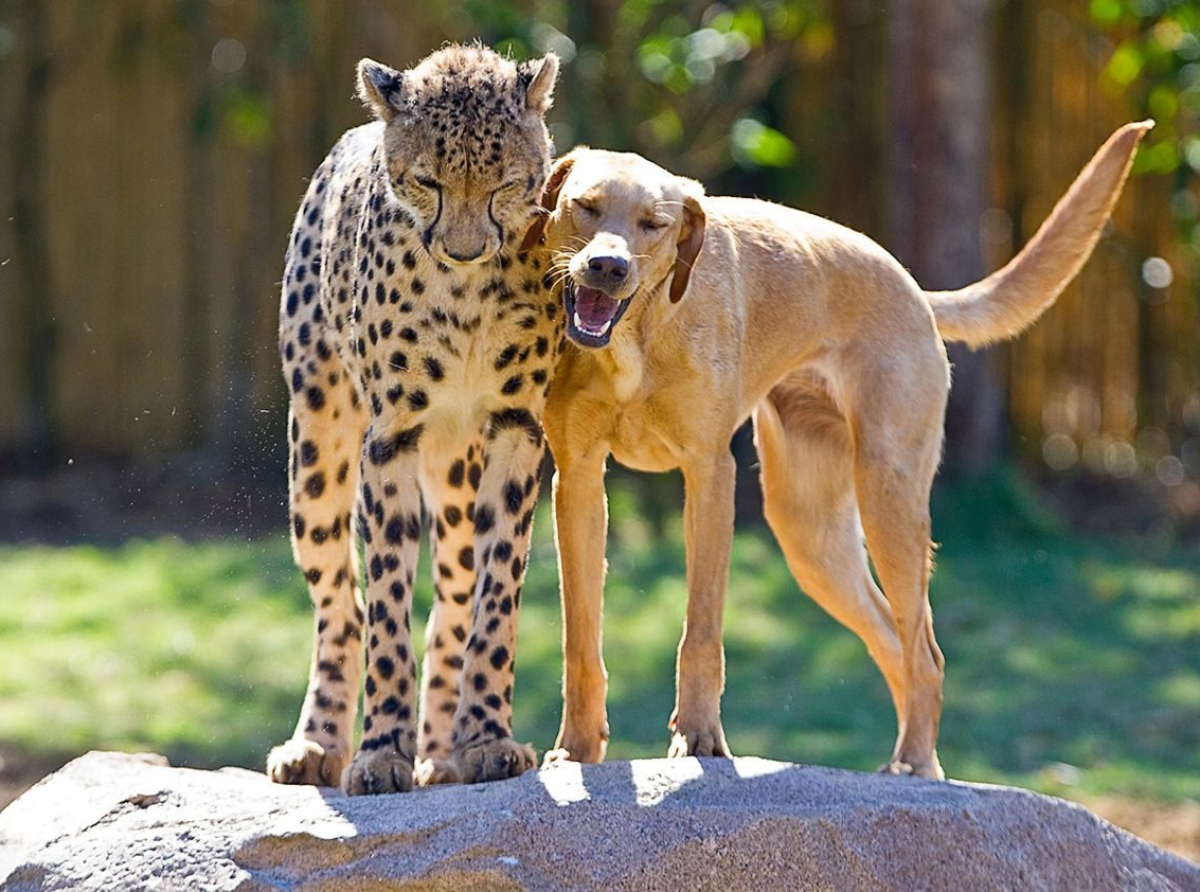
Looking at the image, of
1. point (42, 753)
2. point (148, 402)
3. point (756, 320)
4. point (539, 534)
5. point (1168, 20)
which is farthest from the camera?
point (148, 402)

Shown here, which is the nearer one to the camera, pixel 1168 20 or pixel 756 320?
pixel 756 320

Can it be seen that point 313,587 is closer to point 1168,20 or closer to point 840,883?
point 840,883

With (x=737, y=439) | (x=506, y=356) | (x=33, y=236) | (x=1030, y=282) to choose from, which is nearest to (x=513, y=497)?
(x=506, y=356)

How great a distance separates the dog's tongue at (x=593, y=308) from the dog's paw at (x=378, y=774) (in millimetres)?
1134

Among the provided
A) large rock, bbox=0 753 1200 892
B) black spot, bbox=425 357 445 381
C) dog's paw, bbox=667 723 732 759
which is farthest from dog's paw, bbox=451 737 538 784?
black spot, bbox=425 357 445 381

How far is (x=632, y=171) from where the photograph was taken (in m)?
4.56

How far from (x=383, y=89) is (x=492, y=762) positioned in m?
1.64

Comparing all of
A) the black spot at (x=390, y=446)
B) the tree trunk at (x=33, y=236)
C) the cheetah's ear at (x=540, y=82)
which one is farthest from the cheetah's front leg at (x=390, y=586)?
the tree trunk at (x=33, y=236)

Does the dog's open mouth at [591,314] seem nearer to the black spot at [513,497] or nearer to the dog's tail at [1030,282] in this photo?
the black spot at [513,497]

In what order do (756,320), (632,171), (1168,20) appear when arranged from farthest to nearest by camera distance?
(1168,20)
(756,320)
(632,171)

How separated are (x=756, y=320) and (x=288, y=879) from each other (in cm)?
192

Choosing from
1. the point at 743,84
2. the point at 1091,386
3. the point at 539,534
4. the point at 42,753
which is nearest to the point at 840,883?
the point at 42,753

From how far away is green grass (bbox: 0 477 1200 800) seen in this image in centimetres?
793

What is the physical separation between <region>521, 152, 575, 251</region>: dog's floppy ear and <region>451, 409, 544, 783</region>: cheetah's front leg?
42 cm
